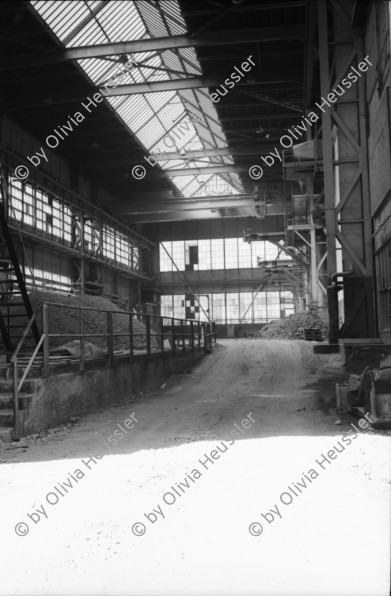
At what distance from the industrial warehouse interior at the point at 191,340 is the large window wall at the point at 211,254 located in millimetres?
6979

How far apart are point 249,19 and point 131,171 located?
14114 mm

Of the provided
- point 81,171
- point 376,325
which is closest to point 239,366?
point 376,325

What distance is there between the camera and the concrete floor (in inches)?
117

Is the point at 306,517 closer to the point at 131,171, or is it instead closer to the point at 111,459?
the point at 111,459

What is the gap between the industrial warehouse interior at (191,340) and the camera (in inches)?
136

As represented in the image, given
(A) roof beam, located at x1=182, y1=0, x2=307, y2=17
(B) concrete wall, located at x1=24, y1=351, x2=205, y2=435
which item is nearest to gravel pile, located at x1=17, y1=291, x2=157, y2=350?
(B) concrete wall, located at x1=24, y1=351, x2=205, y2=435

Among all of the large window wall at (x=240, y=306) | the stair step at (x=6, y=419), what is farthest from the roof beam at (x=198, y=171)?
the stair step at (x=6, y=419)

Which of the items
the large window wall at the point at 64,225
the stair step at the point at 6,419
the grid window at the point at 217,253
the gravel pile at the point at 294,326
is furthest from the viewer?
the grid window at the point at 217,253

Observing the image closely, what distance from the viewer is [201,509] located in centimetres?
413

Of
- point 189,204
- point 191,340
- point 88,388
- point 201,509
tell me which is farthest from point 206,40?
point 189,204

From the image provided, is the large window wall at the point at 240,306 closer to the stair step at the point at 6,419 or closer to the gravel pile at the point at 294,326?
the gravel pile at the point at 294,326

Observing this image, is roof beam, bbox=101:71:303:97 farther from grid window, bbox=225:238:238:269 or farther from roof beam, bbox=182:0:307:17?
grid window, bbox=225:238:238:269

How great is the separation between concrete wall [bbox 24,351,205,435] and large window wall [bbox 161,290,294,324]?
83.8 ft

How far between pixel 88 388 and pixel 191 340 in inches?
304
